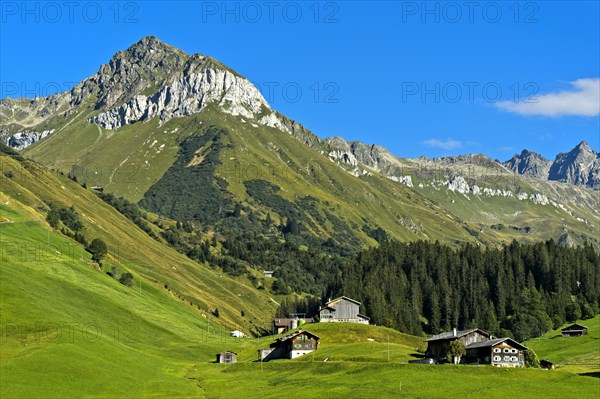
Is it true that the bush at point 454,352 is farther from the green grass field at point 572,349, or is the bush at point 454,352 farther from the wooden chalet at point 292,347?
the wooden chalet at point 292,347

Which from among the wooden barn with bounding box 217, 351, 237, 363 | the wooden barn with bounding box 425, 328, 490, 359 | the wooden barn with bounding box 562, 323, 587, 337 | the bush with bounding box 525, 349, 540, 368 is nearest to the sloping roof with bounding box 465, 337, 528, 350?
the bush with bounding box 525, 349, 540, 368

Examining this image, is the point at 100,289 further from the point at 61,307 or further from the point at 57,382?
the point at 57,382

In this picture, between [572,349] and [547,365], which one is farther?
[572,349]

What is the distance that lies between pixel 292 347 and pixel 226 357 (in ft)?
44.4

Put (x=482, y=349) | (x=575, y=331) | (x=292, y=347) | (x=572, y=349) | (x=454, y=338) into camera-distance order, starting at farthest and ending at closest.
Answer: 1. (x=575, y=331)
2. (x=572, y=349)
3. (x=292, y=347)
4. (x=454, y=338)
5. (x=482, y=349)

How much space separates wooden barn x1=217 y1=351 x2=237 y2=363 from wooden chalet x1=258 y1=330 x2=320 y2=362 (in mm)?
5511

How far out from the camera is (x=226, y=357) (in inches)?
5768

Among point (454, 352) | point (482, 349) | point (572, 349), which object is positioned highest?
point (572, 349)

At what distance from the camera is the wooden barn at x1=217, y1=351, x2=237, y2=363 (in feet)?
479

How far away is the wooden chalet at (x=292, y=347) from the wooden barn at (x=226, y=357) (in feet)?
18.1

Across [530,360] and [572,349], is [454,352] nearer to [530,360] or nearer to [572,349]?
[530,360]

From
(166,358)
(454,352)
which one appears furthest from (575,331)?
(166,358)

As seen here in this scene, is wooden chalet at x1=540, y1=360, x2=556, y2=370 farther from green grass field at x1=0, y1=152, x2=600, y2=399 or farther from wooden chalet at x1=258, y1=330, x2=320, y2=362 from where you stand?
wooden chalet at x1=258, y1=330, x2=320, y2=362

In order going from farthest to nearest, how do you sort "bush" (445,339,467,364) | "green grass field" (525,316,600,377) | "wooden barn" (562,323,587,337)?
"wooden barn" (562,323,587,337) → "green grass field" (525,316,600,377) → "bush" (445,339,467,364)
